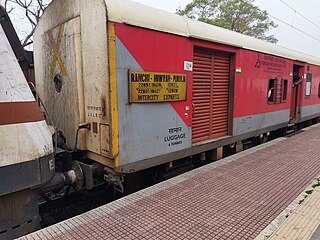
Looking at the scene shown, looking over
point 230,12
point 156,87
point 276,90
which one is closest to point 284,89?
point 276,90

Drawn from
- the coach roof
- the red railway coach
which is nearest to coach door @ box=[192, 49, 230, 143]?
the red railway coach

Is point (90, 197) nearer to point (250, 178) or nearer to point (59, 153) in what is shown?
point (59, 153)

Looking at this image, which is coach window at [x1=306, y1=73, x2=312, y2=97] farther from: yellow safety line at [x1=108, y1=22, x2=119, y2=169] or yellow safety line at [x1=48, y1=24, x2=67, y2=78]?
yellow safety line at [x1=48, y1=24, x2=67, y2=78]

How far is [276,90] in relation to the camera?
6.85 m

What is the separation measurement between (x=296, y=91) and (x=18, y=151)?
904 centimetres

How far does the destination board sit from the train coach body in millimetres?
1170

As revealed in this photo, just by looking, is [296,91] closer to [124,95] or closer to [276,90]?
[276,90]

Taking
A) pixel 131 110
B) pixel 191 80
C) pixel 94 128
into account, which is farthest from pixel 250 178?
pixel 94 128

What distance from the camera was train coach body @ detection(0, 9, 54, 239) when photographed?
244 cm

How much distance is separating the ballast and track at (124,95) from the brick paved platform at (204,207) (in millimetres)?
476

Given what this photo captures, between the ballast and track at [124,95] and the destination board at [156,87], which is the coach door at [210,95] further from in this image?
the destination board at [156,87]

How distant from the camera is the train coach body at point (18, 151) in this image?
8.00ft

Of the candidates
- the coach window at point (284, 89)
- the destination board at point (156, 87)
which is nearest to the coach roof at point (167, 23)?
the destination board at point (156, 87)

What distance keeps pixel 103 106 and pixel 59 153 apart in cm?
107
